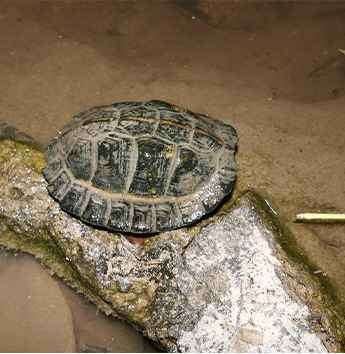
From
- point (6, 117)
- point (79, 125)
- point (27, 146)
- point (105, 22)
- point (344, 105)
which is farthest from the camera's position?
point (105, 22)

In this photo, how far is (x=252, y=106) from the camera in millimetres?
5254

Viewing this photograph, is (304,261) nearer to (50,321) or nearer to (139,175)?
(139,175)

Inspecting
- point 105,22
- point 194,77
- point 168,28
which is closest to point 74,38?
point 105,22

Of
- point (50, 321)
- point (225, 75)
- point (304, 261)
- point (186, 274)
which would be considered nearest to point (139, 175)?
point (186, 274)

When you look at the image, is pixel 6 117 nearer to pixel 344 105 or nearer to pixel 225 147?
pixel 225 147

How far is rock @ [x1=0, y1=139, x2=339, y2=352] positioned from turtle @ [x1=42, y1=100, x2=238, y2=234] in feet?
0.80

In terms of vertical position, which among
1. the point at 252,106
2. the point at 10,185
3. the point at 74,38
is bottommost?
the point at 10,185

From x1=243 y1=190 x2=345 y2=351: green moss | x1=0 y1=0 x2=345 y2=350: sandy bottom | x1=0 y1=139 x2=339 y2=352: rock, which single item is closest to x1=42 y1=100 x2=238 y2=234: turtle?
x1=0 y1=139 x2=339 y2=352: rock

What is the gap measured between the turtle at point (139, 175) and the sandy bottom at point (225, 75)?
942 millimetres

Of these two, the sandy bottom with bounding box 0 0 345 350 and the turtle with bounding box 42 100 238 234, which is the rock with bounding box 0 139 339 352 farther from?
the sandy bottom with bounding box 0 0 345 350

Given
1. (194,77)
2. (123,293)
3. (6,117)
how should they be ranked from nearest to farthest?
1. (123,293)
2. (6,117)
3. (194,77)

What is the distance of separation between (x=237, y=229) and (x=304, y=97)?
3175 mm

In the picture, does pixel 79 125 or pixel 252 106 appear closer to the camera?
pixel 79 125

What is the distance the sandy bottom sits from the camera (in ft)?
14.7
